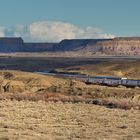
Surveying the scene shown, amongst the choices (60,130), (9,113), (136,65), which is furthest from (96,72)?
(60,130)

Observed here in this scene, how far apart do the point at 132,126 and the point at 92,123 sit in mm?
2340

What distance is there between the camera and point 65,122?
2653cm

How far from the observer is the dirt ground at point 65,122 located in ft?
70.2

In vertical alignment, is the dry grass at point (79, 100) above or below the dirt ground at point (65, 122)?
below

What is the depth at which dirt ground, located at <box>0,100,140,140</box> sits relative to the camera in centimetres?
2139

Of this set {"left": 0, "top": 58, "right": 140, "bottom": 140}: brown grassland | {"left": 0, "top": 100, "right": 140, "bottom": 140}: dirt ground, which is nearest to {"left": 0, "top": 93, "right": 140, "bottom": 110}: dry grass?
{"left": 0, "top": 58, "right": 140, "bottom": 140}: brown grassland

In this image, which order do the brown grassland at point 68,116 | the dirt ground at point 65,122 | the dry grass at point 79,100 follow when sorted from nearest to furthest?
the dirt ground at point 65,122 → the brown grassland at point 68,116 → the dry grass at point 79,100

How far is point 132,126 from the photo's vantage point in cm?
2492

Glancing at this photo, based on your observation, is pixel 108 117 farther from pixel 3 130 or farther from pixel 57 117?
pixel 3 130

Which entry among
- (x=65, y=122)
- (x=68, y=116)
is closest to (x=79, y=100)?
(x=68, y=116)

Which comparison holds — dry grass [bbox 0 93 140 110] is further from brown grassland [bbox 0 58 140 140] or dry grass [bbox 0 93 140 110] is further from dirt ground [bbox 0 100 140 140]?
dirt ground [bbox 0 100 140 140]

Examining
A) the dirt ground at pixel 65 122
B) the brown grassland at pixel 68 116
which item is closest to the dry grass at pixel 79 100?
the brown grassland at pixel 68 116

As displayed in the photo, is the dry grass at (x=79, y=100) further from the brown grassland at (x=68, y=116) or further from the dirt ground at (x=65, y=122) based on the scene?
the dirt ground at (x=65, y=122)

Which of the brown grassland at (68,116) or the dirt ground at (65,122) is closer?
the dirt ground at (65,122)
